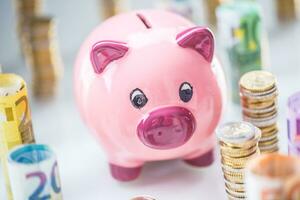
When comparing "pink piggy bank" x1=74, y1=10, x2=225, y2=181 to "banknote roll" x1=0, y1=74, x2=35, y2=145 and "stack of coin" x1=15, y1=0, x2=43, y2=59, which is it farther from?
"stack of coin" x1=15, y1=0, x2=43, y2=59

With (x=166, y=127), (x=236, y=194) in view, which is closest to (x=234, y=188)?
(x=236, y=194)

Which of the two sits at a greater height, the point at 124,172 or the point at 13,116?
the point at 13,116

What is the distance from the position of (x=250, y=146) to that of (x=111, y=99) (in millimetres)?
176

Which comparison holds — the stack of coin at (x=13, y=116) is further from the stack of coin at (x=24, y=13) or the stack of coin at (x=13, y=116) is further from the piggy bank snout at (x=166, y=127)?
the stack of coin at (x=24, y=13)

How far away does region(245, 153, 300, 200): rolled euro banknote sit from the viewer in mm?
755

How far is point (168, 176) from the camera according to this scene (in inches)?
41.8

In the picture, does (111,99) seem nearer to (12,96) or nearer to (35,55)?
(12,96)

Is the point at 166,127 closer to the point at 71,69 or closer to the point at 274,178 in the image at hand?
the point at 274,178

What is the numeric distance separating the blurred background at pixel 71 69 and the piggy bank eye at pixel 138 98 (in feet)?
0.45

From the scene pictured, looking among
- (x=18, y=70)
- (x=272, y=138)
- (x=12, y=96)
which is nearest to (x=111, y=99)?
(x=12, y=96)

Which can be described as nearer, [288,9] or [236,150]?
[236,150]

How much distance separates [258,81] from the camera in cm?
102

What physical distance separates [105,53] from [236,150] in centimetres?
19

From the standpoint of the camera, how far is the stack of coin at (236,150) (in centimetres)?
92
